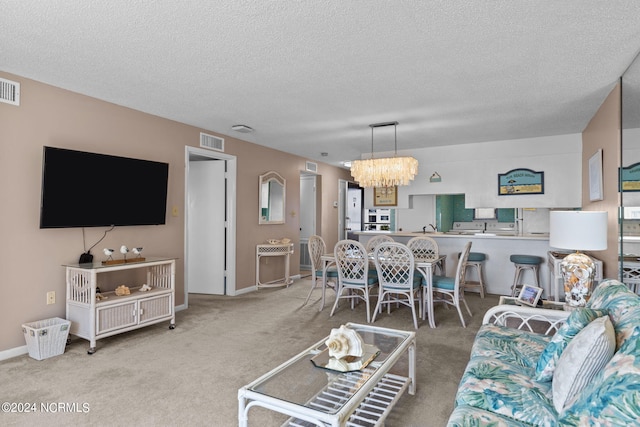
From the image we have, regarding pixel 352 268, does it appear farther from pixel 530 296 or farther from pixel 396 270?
pixel 530 296

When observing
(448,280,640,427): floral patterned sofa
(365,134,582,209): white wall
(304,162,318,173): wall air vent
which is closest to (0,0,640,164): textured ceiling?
(365,134,582,209): white wall

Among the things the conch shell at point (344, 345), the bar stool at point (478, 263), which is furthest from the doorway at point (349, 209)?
the conch shell at point (344, 345)

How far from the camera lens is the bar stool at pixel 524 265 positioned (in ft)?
16.8

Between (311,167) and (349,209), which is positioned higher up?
(311,167)

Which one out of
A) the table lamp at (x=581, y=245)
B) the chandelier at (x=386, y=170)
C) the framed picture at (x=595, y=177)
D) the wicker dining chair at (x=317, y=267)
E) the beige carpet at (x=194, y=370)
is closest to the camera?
the beige carpet at (x=194, y=370)

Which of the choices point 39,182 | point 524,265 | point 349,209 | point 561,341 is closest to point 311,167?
point 349,209

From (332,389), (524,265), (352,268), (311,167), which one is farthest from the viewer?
(311,167)

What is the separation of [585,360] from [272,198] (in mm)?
5416

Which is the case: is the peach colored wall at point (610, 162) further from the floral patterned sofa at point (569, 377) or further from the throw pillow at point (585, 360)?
the throw pillow at point (585, 360)

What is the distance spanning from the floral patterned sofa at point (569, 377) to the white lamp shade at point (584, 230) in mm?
740

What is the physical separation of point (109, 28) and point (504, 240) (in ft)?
18.4

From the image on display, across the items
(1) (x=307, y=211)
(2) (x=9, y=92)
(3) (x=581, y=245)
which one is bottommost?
(3) (x=581, y=245)

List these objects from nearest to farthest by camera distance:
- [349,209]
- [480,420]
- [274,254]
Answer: [480,420] < [274,254] < [349,209]

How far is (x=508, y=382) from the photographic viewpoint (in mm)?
1695
